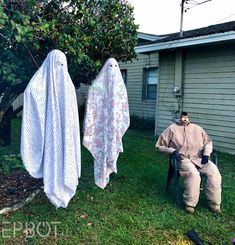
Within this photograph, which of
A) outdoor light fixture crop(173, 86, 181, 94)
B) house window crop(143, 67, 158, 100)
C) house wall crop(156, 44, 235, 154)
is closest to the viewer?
house wall crop(156, 44, 235, 154)

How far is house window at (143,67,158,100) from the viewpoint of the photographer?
12730mm

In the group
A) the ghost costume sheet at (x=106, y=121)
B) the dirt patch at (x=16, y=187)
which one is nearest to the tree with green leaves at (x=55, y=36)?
the ghost costume sheet at (x=106, y=121)

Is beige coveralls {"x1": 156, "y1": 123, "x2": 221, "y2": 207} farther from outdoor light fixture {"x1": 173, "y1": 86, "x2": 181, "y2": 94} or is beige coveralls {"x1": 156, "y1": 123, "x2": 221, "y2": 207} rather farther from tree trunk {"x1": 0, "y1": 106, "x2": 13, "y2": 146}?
outdoor light fixture {"x1": 173, "y1": 86, "x2": 181, "y2": 94}

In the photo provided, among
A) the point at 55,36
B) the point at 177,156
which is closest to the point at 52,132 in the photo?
the point at 55,36

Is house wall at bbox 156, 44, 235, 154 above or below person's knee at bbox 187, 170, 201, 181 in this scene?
above

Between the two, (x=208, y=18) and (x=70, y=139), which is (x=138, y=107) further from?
(x=70, y=139)

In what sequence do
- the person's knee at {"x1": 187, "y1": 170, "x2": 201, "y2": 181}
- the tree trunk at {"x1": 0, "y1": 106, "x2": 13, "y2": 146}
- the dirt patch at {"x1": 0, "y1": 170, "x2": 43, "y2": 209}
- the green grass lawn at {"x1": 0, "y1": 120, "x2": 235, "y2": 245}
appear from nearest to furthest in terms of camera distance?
the green grass lawn at {"x1": 0, "y1": 120, "x2": 235, "y2": 245} < the person's knee at {"x1": 187, "y1": 170, "x2": 201, "y2": 181} < the dirt patch at {"x1": 0, "y1": 170, "x2": 43, "y2": 209} < the tree trunk at {"x1": 0, "y1": 106, "x2": 13, "y2": 146}

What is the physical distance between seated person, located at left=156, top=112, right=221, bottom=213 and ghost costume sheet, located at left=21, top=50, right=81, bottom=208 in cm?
152

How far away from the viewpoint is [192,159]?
4816 millimetres

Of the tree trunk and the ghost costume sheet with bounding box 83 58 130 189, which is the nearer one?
the ghost costume sheet with bounding box 83 58 130 189

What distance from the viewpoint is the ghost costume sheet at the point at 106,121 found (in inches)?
170

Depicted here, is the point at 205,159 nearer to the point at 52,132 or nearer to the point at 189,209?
the point at 189,209

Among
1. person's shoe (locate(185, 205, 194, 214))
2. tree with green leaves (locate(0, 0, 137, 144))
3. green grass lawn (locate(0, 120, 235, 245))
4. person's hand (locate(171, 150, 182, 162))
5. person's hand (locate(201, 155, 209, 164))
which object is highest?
tree with green leaves (locate(0, 0, 137, 144))

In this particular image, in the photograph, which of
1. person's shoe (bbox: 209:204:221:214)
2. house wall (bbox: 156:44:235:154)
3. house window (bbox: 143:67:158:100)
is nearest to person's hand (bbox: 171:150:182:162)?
person's shoe (bbox: 209:204:221:214)
